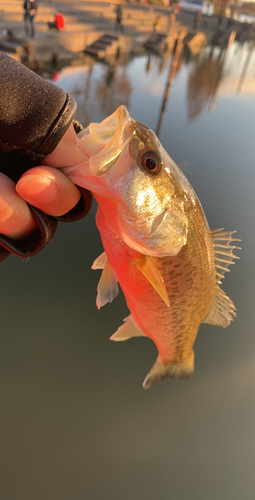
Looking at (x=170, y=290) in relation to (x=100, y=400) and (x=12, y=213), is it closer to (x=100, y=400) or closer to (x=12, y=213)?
(x=12, y=213)

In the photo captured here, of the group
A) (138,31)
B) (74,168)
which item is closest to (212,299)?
(74,168)

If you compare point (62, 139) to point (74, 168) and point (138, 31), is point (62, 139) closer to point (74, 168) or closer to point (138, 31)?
point (74, 168)

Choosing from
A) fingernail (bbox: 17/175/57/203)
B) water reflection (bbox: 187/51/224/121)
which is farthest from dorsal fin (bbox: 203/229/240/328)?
water reflection (bbox: 187/51/224/121)

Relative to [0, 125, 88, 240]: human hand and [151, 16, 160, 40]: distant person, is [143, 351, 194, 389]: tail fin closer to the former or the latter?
[0, 125, 88, 240]: human hand

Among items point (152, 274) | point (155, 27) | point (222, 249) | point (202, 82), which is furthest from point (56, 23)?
point (152, 274)

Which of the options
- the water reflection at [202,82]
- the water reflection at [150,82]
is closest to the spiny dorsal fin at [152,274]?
the water reflection at [150,82]
